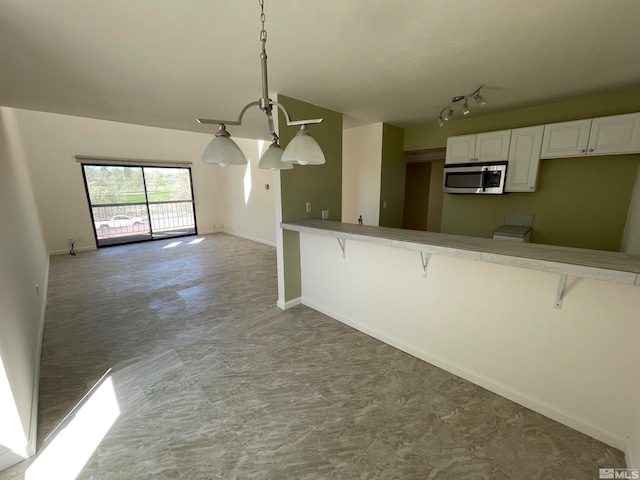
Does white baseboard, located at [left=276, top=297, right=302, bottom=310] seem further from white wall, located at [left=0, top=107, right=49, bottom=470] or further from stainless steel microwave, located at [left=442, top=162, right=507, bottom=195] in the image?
stainless steel microwave, located at [left=442, top=162, right=507, bottom=195]

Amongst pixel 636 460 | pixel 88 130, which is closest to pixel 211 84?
pixel 636 460

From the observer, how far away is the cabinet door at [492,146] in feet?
9.71

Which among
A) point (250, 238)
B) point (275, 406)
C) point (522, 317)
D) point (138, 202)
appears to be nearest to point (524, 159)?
point (522, 317)

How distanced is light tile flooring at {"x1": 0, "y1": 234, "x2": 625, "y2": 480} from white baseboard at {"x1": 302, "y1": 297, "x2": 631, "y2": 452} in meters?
0.05

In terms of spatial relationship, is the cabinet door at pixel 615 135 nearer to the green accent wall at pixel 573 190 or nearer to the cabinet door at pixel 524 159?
the green accent wall at pixel 573 190

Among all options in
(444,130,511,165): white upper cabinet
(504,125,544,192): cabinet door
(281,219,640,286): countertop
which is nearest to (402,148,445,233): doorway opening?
(444,130,511,165): white upper cabinet

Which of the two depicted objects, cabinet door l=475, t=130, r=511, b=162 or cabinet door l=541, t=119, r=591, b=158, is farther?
cabinet door l=475, t=130, r=511, b=162

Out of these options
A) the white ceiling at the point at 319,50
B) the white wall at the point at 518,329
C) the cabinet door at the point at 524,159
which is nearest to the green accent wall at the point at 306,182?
the white ceiling at the point at 319,50

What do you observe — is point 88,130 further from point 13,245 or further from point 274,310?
point 274,310

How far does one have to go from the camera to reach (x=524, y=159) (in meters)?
2.88

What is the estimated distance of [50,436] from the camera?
64.1 inches

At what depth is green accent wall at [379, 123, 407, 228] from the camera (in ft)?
13.1

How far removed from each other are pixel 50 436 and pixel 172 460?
0.88m

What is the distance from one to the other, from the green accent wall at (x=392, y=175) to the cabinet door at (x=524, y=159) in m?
1.58
